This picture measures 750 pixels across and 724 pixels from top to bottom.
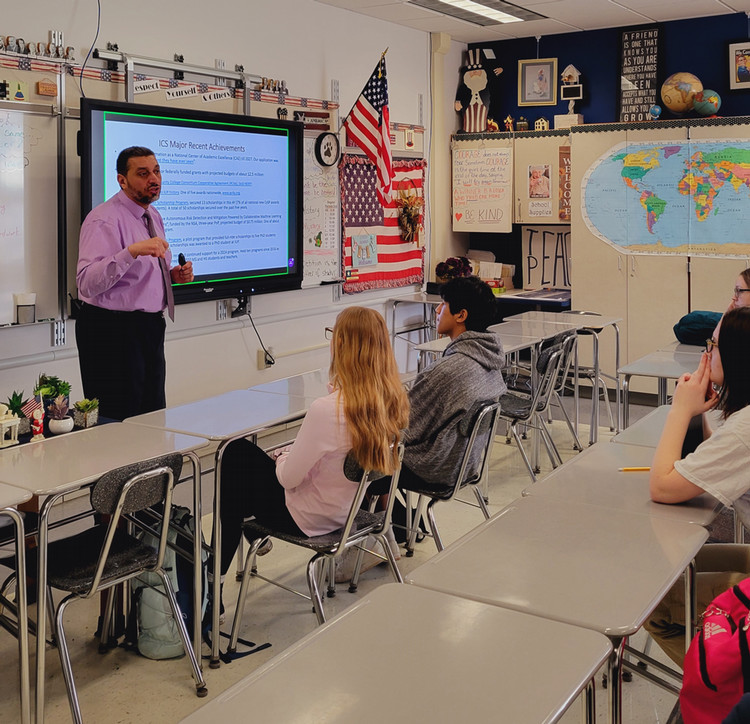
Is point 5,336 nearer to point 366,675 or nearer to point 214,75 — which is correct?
point 214,75

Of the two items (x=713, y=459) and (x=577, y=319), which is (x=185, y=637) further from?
(x=577, y=319)

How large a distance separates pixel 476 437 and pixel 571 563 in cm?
151

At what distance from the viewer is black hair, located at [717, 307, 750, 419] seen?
Answer: 2.10 m

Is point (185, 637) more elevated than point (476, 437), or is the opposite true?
point (476, 437)

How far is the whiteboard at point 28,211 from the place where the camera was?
4.08 meters

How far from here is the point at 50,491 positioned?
2346 mm

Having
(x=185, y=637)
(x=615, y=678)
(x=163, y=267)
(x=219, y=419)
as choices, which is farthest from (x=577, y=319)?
(x=615, y=678)

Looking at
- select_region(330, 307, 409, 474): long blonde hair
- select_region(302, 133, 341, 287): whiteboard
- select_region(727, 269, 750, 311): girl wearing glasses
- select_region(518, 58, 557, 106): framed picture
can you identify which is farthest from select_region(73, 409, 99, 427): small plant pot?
select_region(518, 58, 557, 106): framed picture

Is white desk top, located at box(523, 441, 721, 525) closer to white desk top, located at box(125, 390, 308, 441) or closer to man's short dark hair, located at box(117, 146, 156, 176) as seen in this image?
white desk top, located at box(125, 390, 308, 441)

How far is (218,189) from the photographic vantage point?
5219 millimetres

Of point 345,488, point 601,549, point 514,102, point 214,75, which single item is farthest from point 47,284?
point 514,102

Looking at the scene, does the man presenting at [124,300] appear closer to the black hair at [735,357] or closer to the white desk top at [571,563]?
the white desk top at [571,563]

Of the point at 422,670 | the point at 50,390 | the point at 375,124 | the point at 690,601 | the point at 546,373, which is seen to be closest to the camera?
the point at 422,670

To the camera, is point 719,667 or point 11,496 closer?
point 719,667
